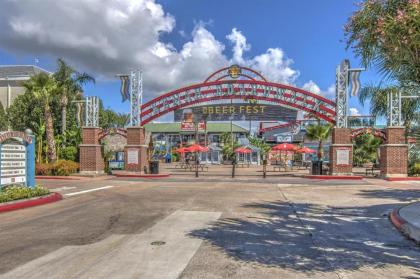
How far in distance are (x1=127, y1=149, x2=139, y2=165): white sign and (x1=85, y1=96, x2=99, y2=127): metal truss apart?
311 centimetres

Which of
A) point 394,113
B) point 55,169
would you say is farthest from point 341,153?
point 55,169

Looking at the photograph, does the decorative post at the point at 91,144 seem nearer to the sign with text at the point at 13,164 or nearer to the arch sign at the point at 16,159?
the arch sign at the point at 16,159

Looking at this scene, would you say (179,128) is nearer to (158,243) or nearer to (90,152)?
(90,152)

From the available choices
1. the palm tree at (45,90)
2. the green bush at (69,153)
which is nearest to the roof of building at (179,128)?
the green bush at (69,153)

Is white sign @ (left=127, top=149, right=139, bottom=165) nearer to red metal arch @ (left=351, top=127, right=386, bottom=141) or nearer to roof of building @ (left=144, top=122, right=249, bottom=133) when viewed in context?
red metal arch @ (left=351, top=127, right=386, bottom=141)

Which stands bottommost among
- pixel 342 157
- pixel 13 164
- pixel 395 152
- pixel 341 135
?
pixel 13 164

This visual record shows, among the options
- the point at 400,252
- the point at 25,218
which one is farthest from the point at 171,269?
the point at 25,218

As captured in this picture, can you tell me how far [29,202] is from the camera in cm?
1490

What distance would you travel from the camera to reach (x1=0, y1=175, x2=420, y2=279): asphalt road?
6.79m

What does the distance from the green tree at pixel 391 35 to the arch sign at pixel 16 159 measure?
482 inches

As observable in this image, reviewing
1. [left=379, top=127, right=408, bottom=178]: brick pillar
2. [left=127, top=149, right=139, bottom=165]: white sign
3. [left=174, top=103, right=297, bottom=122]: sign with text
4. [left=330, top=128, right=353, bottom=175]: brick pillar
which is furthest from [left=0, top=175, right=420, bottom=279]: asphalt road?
[left=174, top=103, right=297, bottom=122]: sign with text

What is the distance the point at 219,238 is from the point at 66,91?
97.6 feet

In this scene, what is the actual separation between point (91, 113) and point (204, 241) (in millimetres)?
25139

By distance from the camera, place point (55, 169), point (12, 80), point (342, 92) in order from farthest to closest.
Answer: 1. point (12, 80)
2. point (342, 92)
3. point (55, 169)
